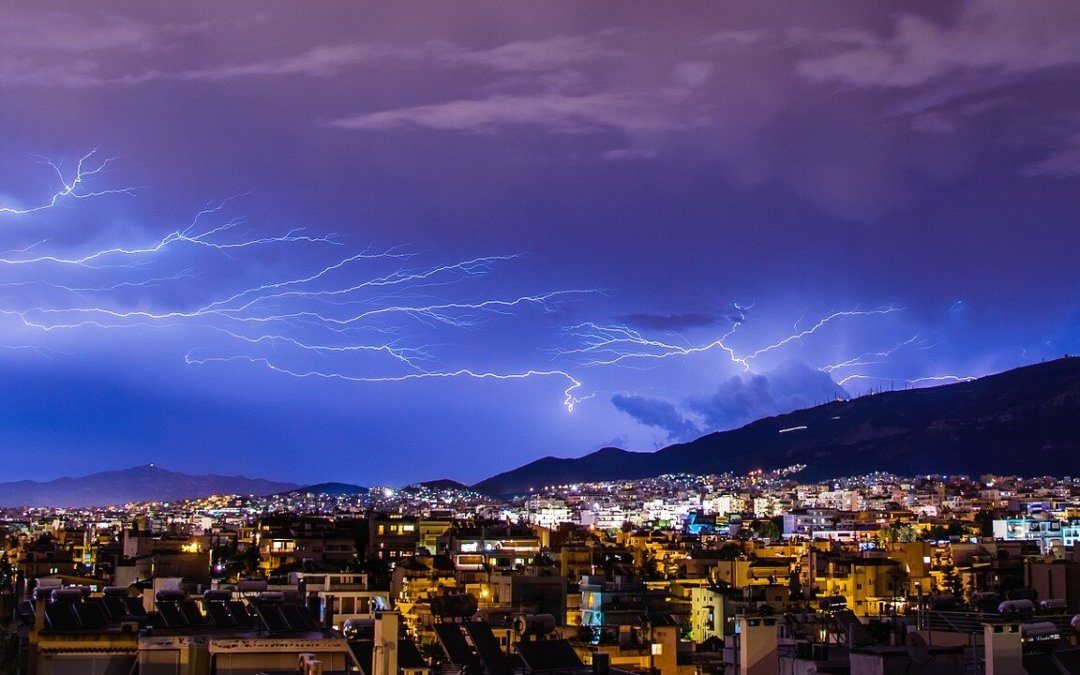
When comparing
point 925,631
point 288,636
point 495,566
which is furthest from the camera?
point 495,566

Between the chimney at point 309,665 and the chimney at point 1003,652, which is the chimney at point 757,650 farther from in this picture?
the chimney at point 309,665

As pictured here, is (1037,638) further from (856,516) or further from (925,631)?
(856,516)

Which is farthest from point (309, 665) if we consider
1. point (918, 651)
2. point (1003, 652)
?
point (918, 651)

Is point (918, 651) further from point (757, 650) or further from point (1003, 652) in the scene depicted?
point (1003, 652)

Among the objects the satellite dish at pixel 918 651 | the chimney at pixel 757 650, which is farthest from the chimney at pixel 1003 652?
the chimney at pixel 757 650

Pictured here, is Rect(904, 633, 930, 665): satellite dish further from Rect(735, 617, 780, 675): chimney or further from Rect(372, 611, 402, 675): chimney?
Rect(372, 611, 402, 675): chimney

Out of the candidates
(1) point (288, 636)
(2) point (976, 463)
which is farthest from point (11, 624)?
(2) point (976, 463)

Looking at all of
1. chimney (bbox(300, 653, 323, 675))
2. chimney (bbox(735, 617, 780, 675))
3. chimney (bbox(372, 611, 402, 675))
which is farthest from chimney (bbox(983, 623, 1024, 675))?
chimney (bbox(300, 653, 323, 675))

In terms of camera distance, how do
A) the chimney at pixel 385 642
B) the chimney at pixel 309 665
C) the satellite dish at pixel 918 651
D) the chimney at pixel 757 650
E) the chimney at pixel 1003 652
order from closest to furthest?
the chimney at pixel 309 665 < the chimney at pixel 1003 652 < the chimney at pixel 385 642 < the satellite dish at pixel 918 651 < the chimney at pixel 757 650
